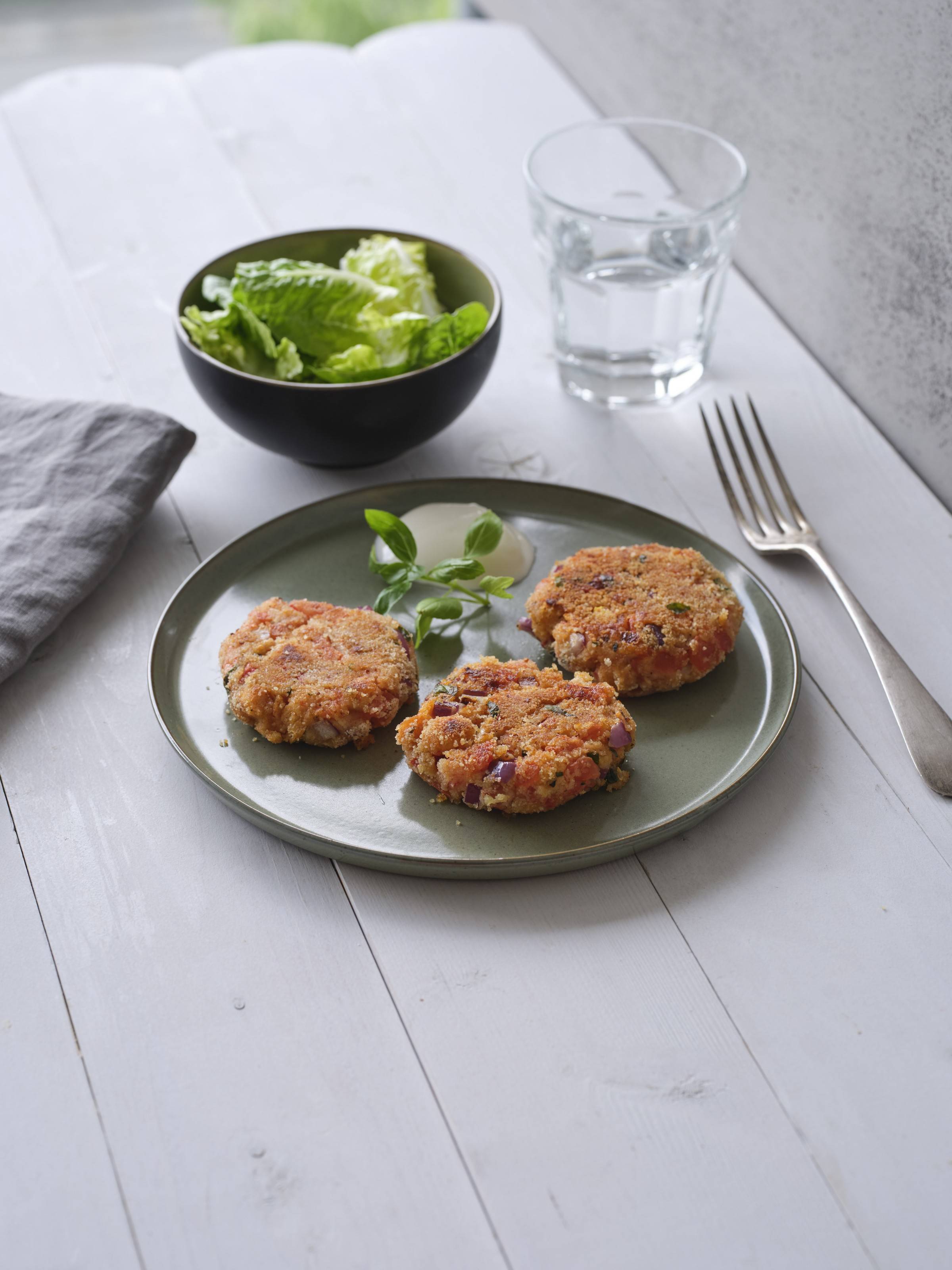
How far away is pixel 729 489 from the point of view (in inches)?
86.5

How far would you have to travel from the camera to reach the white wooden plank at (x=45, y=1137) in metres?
1.21

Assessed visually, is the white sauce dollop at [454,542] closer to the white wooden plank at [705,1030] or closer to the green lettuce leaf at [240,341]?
the green lettuce leaf at [240,341]

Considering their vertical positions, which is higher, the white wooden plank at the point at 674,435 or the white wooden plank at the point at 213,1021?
the white wooden plank at the point at 674,435

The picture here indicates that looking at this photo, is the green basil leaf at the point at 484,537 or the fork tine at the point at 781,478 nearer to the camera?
the green basil leaf at the point at 484,537

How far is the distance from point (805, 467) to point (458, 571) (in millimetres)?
883

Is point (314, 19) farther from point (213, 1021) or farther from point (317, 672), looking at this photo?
point (213, 1021)

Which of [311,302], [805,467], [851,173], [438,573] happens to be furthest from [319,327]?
[851,173]

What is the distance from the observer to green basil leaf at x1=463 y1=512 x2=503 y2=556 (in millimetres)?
1925

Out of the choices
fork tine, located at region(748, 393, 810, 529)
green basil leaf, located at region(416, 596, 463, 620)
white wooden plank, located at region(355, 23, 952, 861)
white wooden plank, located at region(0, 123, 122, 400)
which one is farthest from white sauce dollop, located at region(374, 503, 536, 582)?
white wooden plank, located at region(0, 123, 122, 400)

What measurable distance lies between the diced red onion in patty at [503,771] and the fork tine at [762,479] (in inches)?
34.7

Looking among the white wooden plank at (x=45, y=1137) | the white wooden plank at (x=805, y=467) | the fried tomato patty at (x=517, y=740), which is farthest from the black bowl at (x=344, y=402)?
the white wooden plank at (x=45, y=1137)

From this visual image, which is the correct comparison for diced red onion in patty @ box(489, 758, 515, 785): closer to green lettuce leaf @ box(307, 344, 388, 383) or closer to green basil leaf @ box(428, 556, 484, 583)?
green basil leaf @ box(428, 556, 484, 583)

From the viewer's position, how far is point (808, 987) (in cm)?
142

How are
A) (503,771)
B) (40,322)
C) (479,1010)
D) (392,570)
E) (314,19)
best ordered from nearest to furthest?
(479,1010) < (503,771) < (392,570) < (40,322) < (314,19)
